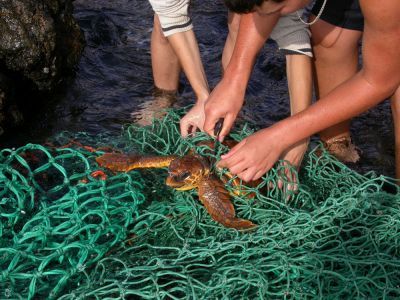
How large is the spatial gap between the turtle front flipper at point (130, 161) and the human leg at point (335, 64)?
1.33 metres

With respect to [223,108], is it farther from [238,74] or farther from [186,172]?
[186,172]

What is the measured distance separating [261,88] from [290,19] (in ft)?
5.08

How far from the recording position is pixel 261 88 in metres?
4.70

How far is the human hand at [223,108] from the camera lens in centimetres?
273

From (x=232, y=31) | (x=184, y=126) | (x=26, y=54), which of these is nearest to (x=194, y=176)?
(x=184, y=126)

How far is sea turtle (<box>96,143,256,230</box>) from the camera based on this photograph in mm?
2346

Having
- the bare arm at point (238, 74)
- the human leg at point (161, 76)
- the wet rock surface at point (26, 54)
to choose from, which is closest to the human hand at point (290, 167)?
the bare arm at point (238, 74)

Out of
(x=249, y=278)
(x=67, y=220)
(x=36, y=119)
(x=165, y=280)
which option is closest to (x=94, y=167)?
(x=67, y=220)

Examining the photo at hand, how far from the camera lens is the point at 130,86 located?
4551mm

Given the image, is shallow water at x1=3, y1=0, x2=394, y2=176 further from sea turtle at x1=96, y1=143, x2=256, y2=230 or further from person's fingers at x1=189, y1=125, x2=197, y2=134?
sea turtle at x1=96, y1=143, x2=256, y2=230

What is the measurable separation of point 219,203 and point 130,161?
444 mm

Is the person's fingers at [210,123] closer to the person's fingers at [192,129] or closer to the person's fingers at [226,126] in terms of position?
the person's fingers at [226,126]

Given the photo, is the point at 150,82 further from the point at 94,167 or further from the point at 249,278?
the point at 249,278

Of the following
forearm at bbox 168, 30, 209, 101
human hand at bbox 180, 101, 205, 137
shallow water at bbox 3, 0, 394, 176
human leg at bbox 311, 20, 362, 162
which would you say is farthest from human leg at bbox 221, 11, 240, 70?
human hand at bbox 180, 101, 205, 137
